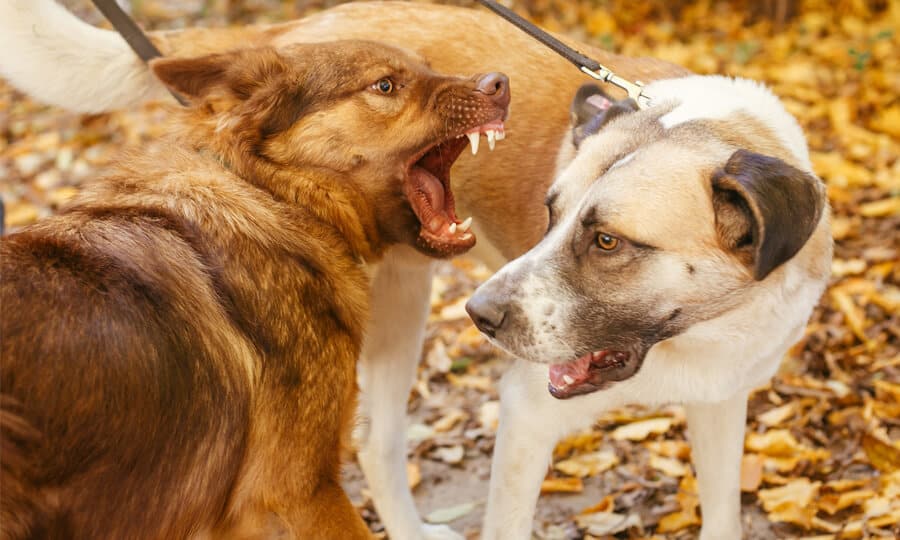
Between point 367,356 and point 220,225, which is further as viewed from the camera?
point 367,356

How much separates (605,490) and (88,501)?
7.61ft

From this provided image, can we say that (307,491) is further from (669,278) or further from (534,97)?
(534,97)

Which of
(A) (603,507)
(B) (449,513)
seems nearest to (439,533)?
(B) (449,513)

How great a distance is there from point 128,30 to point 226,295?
4.34 feet

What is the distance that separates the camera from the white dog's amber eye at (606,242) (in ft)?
8.62

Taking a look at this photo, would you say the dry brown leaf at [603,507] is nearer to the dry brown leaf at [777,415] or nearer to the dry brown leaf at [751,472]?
the dry brown leaf at [751,472]

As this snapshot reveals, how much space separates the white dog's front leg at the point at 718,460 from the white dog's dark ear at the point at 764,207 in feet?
2.86

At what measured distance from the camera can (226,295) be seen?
262 centimetres

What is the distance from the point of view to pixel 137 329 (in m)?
2.34

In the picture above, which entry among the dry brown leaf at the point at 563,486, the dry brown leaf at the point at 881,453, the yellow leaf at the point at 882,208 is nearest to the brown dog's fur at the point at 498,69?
the dry brown leaf at the point at 563,486

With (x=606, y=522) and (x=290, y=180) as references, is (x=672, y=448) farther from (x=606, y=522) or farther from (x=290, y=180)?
(x=290, y=180)

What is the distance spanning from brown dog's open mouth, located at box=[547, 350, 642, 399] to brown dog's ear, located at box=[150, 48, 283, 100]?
123 centimetres

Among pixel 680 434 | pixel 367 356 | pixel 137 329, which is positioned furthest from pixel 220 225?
pixel 680 434

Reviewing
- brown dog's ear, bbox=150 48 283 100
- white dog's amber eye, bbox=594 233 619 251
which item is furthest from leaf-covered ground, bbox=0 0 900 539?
white dog's amber eye, bbox=594 233 619 251
